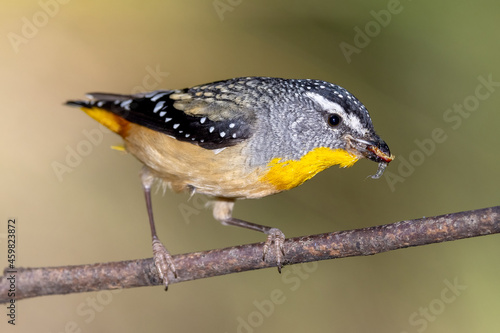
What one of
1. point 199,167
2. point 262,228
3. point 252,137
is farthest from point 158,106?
point 262,228

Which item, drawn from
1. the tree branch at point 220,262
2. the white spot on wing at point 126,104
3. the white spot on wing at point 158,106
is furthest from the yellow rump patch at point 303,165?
the white spot on wing at point 126,104

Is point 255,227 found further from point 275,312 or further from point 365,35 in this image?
point 365,35

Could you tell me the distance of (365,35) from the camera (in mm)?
7254

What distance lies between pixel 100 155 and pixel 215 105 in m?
3.28

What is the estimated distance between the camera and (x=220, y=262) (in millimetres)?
4535

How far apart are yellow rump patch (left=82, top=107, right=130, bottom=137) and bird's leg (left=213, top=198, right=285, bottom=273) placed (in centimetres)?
131

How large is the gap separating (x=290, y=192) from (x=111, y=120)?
9.52ft

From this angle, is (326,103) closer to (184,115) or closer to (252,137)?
(252,137)

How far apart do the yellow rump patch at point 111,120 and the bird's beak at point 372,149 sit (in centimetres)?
244

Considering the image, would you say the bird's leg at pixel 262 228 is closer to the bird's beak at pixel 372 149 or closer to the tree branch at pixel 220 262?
the tree branch at pixel 220 262

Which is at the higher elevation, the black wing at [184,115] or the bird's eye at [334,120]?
the black wing at [184,115]

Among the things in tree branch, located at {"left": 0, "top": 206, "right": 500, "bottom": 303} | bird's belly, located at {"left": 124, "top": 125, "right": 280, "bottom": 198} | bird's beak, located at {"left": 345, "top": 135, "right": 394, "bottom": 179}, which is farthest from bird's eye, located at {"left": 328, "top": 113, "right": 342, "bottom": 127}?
tree branch, located at {"left": 0, "top": 206, "right": 500, "bottom": 303}

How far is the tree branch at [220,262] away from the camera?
3857 millimetres

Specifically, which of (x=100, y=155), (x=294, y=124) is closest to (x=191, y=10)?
(x=100, y=155)
